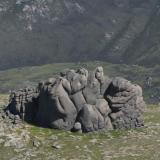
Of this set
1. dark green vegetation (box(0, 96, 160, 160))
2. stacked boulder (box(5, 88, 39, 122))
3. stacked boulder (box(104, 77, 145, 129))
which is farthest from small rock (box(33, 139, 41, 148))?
stacked boulder (box(104, 77, 145, 129))

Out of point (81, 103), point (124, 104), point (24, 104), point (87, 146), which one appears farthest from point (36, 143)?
point (124, 104)

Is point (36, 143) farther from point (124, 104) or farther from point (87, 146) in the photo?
point (124, 104)

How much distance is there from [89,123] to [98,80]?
24.2ft

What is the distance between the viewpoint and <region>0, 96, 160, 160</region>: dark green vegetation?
52.6 m

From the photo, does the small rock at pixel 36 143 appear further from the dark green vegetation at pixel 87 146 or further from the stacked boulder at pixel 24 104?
the stacked boulder at pixel 24 104

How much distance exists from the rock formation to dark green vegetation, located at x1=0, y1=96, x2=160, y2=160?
2076 millimetres

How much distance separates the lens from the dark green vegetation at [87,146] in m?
52.6

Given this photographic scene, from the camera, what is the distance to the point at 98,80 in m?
67.8

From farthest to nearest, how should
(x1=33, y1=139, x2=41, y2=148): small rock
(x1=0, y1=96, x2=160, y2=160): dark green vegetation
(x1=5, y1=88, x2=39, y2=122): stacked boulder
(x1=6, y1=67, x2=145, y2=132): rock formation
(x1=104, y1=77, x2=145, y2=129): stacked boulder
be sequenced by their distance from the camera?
(x1=5, y1=88, x2=39, y2=122): stacked boulder → (x1=104, y1=77, x2=145, y2=129): stacked boulder → (x1=6, y1=67, x2=145, y2=132): rock formation → (x1=33, y1=139, x2=41, y2=148): small rock → (x1=0, y1=96, x2=160, y2=160): dark green vegetation

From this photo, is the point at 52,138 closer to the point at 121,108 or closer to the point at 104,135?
the point at 104,135

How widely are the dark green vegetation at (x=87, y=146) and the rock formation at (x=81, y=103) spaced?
2076 millimetres

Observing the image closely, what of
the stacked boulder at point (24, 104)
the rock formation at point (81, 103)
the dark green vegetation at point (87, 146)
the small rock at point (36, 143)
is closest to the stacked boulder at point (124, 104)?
the rock formation at point (81, 103)

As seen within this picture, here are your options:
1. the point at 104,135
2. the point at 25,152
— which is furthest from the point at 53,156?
the point at 104,135

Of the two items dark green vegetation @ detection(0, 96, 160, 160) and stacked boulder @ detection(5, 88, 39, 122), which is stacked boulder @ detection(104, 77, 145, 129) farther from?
stacked boulder @ detection(5, 88, 39, 122)
